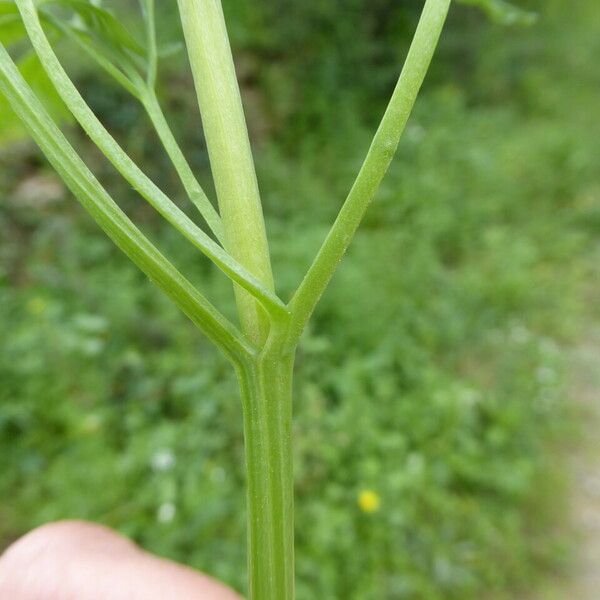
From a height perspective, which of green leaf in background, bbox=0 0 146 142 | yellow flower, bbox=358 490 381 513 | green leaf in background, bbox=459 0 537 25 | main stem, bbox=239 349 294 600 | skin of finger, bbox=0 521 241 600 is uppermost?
green leaf in background, bbox=459 0 537 25

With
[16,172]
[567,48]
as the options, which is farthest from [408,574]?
[567,48]

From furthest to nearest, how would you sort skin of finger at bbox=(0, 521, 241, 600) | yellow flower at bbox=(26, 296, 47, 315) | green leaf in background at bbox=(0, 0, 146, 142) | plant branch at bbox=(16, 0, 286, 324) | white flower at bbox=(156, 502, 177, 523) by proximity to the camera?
yellow flower at bbox=(26, 296, 47, 315), white flower at bbox=(156, 502, 177, 523), skin of finger at bbox=(0, 521, 241, 600), green leaf in background at bbox=(0, 0, 146, 142), plant branch at bbox=(16, 0, 286, 324)

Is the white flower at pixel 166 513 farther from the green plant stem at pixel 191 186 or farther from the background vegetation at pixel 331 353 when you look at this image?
the green plant stem at pixel 191 186

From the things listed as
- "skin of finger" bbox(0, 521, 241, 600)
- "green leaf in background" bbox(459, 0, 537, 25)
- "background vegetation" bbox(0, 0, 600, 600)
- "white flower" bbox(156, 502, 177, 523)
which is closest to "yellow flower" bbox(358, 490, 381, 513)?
"background vegetation" bbox(0, 0, 600, 600)

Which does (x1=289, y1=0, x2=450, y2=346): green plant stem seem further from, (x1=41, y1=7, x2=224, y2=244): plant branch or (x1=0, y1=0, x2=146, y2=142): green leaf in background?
(x1=0, y1=0, x2=146, y2=142): green leaf in background

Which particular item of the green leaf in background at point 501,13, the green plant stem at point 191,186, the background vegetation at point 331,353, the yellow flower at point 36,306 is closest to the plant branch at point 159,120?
the green plant stem at point 191,186

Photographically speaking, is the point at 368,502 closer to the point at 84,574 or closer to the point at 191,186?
the point at 84,574

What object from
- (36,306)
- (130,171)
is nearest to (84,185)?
(130,171)
